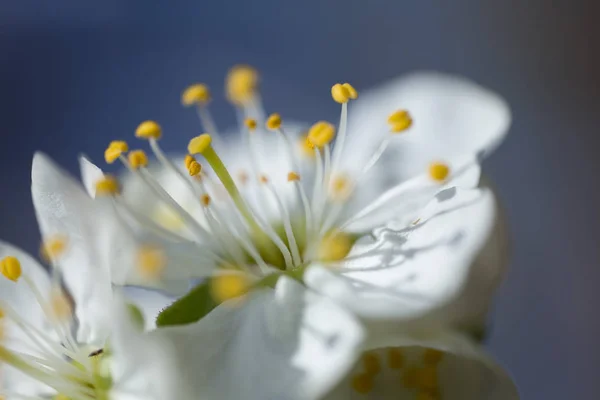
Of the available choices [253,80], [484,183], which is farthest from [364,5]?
[484,183]

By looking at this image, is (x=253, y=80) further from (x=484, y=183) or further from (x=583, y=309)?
(x=583, y=309)

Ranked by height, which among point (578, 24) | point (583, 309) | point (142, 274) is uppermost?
point (142, 274)

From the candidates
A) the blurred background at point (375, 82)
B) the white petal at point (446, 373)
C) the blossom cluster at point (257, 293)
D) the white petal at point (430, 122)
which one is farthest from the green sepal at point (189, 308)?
the blurred background at point (375, 82)

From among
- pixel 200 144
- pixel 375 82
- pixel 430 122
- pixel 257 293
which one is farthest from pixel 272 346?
pixel 375 82

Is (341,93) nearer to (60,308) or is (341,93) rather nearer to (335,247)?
(335,247)

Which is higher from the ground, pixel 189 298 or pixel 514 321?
pixel 189 298

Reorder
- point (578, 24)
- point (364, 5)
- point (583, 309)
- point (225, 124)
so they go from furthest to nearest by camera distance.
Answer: point (578, 24), point (364, 5), point (583, 309), point (225, 124)

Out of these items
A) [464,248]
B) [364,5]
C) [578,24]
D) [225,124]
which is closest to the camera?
[464,248]

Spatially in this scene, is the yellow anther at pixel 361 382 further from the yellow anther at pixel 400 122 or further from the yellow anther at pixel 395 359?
the yellow anther at pixel 400 122
